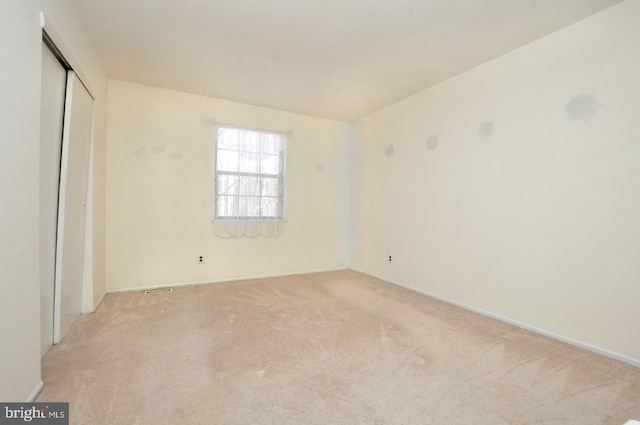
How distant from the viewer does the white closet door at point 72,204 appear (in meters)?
2.22

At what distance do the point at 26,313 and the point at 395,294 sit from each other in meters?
3.35

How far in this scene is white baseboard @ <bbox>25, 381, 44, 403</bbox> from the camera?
4.99ft

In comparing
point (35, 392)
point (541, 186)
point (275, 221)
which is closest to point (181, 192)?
point (275, 221)

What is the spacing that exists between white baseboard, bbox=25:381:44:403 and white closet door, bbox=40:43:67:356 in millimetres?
473

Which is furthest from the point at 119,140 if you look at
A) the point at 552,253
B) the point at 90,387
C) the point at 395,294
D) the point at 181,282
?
the point at 552,253

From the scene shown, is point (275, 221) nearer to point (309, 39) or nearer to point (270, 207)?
point (270, 207)

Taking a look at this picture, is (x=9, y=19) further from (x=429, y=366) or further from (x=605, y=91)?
(x=605, y=91)

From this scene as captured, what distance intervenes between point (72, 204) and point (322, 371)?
94.4 inches

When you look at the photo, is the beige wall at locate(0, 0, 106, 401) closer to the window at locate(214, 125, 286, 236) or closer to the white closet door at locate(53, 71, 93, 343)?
the white closet door at locate(53, 71, 93, 343)

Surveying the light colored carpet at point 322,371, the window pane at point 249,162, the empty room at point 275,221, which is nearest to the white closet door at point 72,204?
the empty room at point 275,221

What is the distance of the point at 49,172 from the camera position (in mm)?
2061

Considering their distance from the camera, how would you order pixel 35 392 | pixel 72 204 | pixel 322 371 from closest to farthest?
pixel 35 392 → pixel 322 371 → pixel 72 204

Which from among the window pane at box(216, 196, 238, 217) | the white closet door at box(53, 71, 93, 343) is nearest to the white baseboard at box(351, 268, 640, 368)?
the window pane at box(216, 196, 238, 217)

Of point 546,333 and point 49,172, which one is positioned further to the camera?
point 546,333
